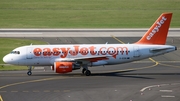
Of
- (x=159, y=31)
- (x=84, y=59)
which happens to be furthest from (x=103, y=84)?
(x=159, y=31)

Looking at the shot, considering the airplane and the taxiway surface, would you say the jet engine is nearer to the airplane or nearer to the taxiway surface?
the airplane

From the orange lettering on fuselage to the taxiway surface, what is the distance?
9.32 feet

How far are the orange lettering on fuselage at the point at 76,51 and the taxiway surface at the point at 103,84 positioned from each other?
112 inches

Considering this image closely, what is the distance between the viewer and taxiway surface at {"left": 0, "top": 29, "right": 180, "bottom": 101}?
50344 mm

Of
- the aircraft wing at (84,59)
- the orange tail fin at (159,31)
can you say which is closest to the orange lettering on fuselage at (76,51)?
the aircraft wing at (84,59)

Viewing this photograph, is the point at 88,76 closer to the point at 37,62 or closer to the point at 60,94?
the point at 37,62

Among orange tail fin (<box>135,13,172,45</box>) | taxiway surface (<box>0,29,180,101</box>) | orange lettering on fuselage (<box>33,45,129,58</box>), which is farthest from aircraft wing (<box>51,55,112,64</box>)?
orange tail fin (<box>135,13,172,45</box>)

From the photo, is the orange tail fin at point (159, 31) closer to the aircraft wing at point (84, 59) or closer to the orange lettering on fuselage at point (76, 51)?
the orange lettering on fuselage at point (76, 51)

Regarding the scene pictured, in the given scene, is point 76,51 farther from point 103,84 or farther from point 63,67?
point 103,84

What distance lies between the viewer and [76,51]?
63406 millimetres

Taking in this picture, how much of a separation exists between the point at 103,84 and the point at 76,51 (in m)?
8.11

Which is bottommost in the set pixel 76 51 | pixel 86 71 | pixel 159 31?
pixel 86 71

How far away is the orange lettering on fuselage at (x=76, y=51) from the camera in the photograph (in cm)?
6322

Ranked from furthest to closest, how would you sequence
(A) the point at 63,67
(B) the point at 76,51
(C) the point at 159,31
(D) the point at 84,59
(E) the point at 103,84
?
(C) the point at 159,31
(B) the point at 76,51
(D) the point at 84,59
(A) the point at 63,67
(E) the point at 103,84
